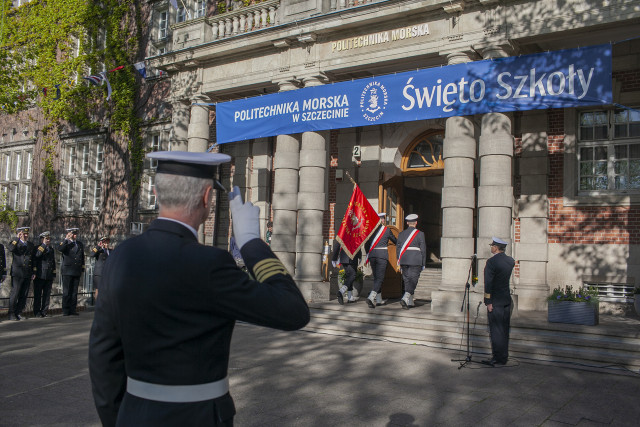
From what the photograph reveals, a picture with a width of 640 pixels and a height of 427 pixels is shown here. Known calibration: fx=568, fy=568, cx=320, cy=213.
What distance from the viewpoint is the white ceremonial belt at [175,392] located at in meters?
2.08

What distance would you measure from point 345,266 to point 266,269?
1099 cm

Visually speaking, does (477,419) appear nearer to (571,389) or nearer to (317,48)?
(571,389)

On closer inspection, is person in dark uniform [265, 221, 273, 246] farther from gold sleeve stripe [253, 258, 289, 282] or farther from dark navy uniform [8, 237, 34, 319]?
gold sleeve stripe [253, 258, 289, 282]

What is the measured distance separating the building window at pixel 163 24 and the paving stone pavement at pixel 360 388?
550 inches

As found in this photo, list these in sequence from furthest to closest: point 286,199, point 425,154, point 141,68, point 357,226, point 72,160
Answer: point 72,160, point 141,68, point 425,154, point 286,199, point 357,226

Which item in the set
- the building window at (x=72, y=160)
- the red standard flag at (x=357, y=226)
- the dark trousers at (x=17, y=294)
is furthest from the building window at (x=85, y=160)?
the red standard flag at (x=357, y=226)

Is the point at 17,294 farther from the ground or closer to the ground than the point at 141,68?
closer to the ground

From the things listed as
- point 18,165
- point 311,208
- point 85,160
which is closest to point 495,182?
point 311,208

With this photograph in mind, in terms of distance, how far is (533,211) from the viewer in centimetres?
1303

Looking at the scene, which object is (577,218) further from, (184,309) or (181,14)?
(181,14)

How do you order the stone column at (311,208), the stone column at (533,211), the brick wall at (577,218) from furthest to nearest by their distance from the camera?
1. the stone column at (311,208)
2. the stone column at (533,211)
3. the brick wall at (577,218)

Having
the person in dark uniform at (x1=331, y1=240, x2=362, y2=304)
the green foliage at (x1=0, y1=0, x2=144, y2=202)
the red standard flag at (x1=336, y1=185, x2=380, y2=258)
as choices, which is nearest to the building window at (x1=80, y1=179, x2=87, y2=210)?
the green foliage at (x1=0, y1=0, x2=144, y2=202)

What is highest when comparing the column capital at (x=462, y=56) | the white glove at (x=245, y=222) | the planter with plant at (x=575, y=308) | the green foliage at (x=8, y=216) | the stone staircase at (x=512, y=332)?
the column capital at (x=462, y=56)

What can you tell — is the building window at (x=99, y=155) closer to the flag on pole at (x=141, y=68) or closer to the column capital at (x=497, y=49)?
the flag on pole at (x=141, y=68)
